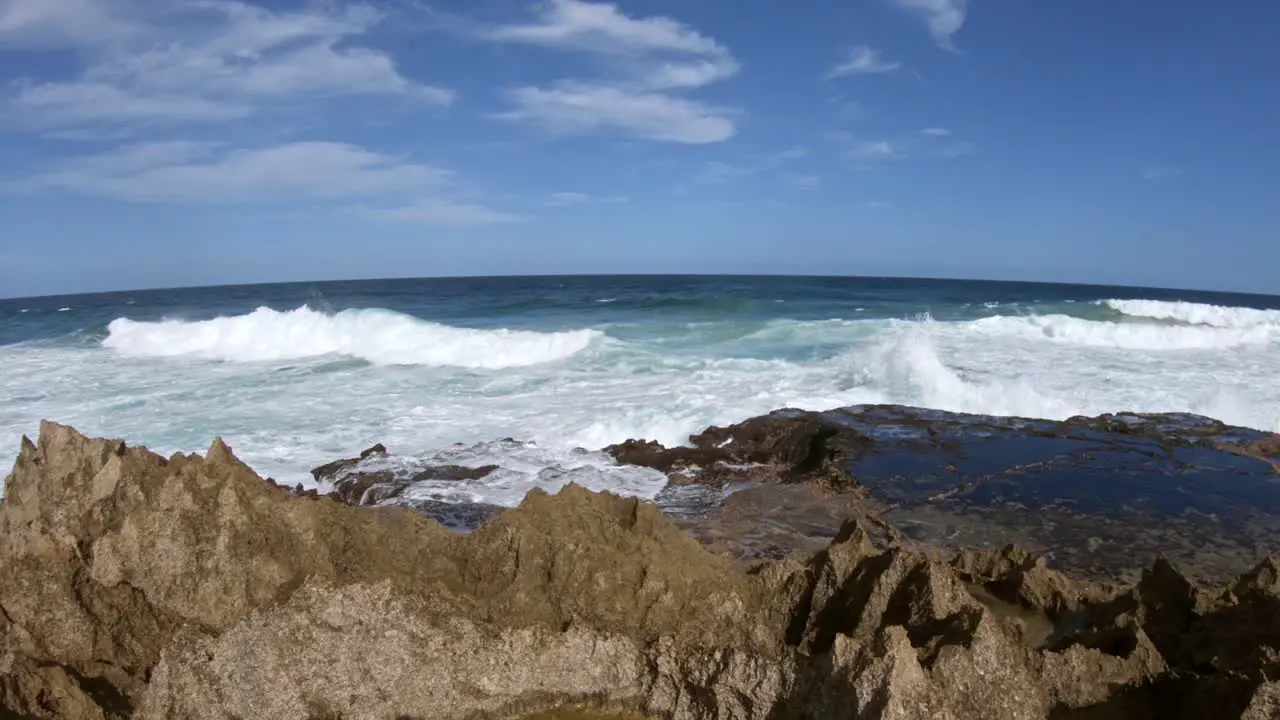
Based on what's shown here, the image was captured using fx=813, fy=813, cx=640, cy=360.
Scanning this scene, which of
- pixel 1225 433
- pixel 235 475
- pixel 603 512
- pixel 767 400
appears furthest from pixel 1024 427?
pixel 235 475

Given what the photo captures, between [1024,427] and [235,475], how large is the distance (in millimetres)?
9762

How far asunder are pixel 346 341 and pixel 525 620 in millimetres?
21194

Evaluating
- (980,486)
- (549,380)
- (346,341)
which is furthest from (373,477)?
(346,341)

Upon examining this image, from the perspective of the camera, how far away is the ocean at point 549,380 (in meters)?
11.1

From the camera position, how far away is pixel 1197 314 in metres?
34.9

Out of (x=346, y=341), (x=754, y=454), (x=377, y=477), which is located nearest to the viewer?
(x=377, y=477)

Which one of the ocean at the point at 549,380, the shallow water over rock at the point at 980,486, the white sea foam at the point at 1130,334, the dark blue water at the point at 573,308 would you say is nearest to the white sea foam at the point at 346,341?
the ocean at the point at 549,380

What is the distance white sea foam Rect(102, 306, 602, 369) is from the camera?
1997cm

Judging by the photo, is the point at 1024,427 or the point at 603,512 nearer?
the point at 603,512

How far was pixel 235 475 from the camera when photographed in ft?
10.3

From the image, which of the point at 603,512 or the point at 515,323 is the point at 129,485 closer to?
the point at 603,512

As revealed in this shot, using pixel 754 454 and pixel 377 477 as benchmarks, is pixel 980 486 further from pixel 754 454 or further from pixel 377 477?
pixel 377 477

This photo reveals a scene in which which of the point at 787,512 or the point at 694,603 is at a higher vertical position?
the point at 694,603

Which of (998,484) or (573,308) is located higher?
(573,308)
